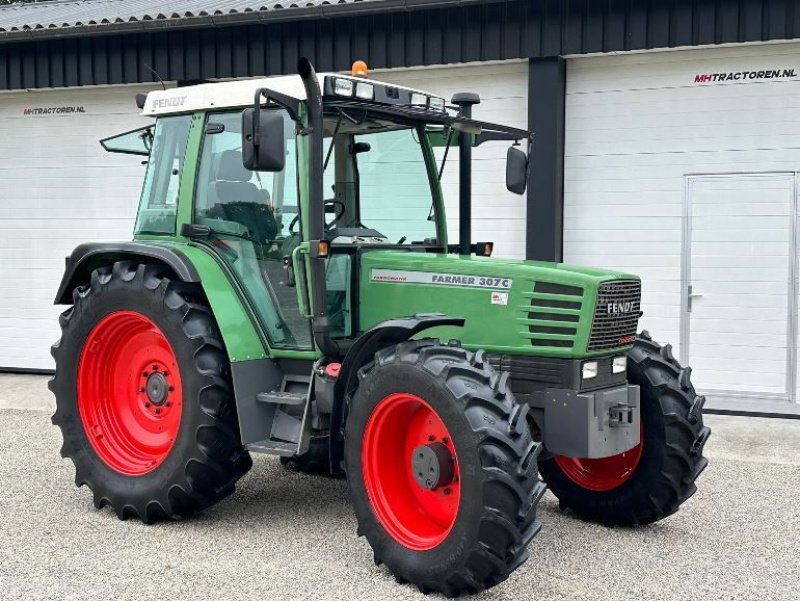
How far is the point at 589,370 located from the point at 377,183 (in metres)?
1.68

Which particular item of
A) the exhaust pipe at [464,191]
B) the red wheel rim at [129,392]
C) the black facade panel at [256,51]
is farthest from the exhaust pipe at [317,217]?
the black facade panel at [256,51]

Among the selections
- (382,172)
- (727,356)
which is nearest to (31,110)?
(382,172)

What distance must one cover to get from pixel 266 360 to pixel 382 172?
128 centimetres

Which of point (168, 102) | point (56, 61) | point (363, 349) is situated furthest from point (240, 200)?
point (56, 61)

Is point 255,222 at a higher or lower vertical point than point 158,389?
higher

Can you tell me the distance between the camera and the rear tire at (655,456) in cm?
523

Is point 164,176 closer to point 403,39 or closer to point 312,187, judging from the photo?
point 312,187

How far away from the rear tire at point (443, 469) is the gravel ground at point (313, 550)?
212 mm

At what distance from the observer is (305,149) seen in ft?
16.9

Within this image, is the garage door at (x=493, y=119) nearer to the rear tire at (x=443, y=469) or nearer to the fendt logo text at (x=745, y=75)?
the fendt logo text at (x=745, y=75)

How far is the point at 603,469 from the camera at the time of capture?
221 inches

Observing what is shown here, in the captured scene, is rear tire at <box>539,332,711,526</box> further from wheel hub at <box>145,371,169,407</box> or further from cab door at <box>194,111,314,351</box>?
wheel hub at <box>145,371,169,407</box>

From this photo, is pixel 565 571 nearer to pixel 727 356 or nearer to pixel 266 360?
pixel 266 360

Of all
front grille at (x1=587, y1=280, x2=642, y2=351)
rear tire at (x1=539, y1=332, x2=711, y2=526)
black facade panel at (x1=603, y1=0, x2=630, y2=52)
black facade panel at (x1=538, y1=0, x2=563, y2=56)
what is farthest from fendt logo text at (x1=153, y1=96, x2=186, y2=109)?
black facade panel at (x1=603, y1=0, x2=630, y2=52)
